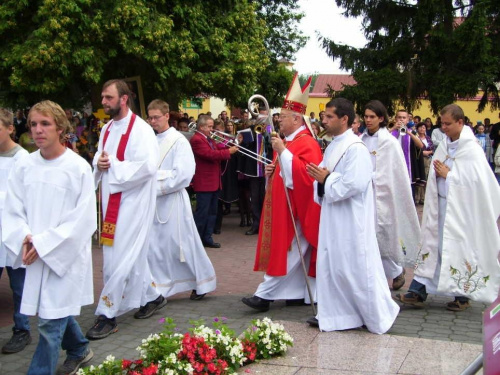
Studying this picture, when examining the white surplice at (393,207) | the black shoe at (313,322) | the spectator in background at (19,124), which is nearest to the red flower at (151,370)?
the black shoe at (313,322)

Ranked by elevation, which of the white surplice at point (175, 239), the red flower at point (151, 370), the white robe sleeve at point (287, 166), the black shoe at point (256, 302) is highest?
the white robe sleeve at point (287, 166)

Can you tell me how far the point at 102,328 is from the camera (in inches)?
220

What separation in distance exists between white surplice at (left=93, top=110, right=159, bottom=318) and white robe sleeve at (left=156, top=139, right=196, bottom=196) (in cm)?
65

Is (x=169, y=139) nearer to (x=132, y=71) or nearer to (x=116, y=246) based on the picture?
(x=116, y=246)

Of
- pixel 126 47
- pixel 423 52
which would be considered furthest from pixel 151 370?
pixel 423 52

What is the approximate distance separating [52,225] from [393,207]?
402 centimetres

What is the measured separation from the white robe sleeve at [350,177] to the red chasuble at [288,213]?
0.59 metres

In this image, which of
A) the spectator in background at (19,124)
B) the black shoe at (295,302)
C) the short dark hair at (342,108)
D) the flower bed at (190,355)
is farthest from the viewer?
the spectator in background at (19,124)

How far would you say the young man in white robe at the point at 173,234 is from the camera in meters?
6.75

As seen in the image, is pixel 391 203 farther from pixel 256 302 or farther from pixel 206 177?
pixel 206 177

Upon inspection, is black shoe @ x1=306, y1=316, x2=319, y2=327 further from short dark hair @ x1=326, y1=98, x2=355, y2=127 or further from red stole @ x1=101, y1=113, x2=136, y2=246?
red stole @ x1=101, y1=113, x2=136, y2=246

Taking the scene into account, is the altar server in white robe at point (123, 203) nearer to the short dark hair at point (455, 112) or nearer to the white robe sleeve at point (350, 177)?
the white robe sleeve at point (350, 177)

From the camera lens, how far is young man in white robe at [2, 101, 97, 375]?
418cm

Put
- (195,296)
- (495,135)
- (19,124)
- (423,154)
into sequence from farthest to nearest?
1. (495,135)
2. (19,124)
3. (423,154)
4. (195,296)
